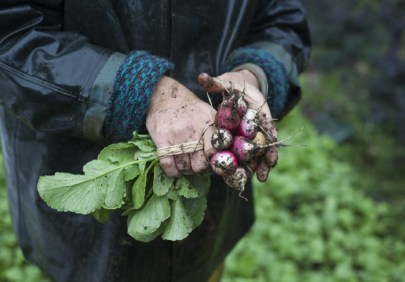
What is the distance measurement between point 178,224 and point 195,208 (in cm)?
13

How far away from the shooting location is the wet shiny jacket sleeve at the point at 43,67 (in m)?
1.15

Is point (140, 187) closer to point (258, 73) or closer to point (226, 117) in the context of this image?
point (226, 117)

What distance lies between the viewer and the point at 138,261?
149 centimetres

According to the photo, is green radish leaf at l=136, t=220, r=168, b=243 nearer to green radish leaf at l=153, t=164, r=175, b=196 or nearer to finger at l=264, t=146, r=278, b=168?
green radish leaf at l=153, t=164, r=175, b=196

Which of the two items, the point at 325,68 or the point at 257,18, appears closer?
the point at 257,18

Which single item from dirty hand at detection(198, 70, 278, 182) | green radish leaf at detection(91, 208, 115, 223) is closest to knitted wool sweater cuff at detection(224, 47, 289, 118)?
dirty hand at detection(198, 70, 278, 182)

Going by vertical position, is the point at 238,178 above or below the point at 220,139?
below

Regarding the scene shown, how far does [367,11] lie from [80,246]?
7.03 metres

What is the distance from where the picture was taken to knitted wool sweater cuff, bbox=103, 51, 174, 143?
118cm

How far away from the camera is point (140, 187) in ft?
4.15

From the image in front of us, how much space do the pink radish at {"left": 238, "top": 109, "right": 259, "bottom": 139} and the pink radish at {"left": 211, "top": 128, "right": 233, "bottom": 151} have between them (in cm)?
10

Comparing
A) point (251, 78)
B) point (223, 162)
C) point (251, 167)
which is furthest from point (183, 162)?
point (251, 78)

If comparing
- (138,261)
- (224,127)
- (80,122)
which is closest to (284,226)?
(138,261)

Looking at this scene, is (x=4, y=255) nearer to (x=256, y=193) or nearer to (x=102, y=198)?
(x=102, y=198)
